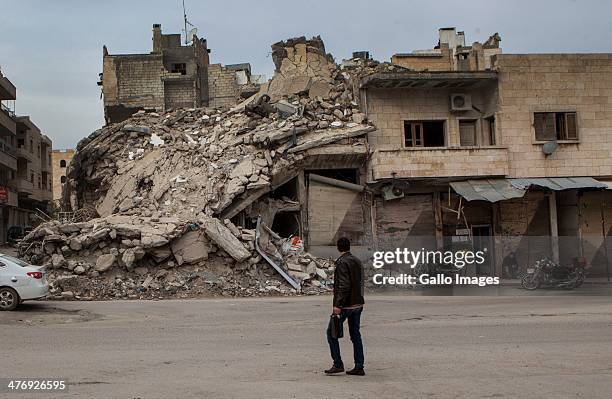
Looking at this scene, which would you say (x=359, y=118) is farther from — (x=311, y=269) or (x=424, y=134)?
(x=311, y=269)

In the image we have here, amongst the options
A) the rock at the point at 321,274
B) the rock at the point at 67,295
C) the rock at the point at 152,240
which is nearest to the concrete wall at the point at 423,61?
the rock at the point at 321,274

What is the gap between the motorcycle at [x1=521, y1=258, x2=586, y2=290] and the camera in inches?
785

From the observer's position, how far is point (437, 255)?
2317cm

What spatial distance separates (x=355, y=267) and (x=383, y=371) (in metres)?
1.44

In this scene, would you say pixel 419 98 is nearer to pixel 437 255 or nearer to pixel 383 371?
pixel 437 255

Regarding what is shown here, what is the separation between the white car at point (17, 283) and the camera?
44.3 feet

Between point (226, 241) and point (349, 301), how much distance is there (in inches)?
485

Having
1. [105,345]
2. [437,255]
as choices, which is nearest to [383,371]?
[105,345]

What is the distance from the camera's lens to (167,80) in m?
43.7

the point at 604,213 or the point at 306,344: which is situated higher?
the point at 604,213

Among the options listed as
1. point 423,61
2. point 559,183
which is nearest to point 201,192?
point 559,183

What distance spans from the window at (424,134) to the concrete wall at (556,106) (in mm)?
2654

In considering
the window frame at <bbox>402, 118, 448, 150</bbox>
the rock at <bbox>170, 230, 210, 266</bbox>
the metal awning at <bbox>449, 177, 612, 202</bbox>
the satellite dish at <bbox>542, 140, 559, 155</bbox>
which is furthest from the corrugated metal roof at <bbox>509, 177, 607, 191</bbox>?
the rock at <bbox>170, 230, 210, 266</bbox>

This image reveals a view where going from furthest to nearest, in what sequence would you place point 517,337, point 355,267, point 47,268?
point 47,268, point 517,337, point 355,267
